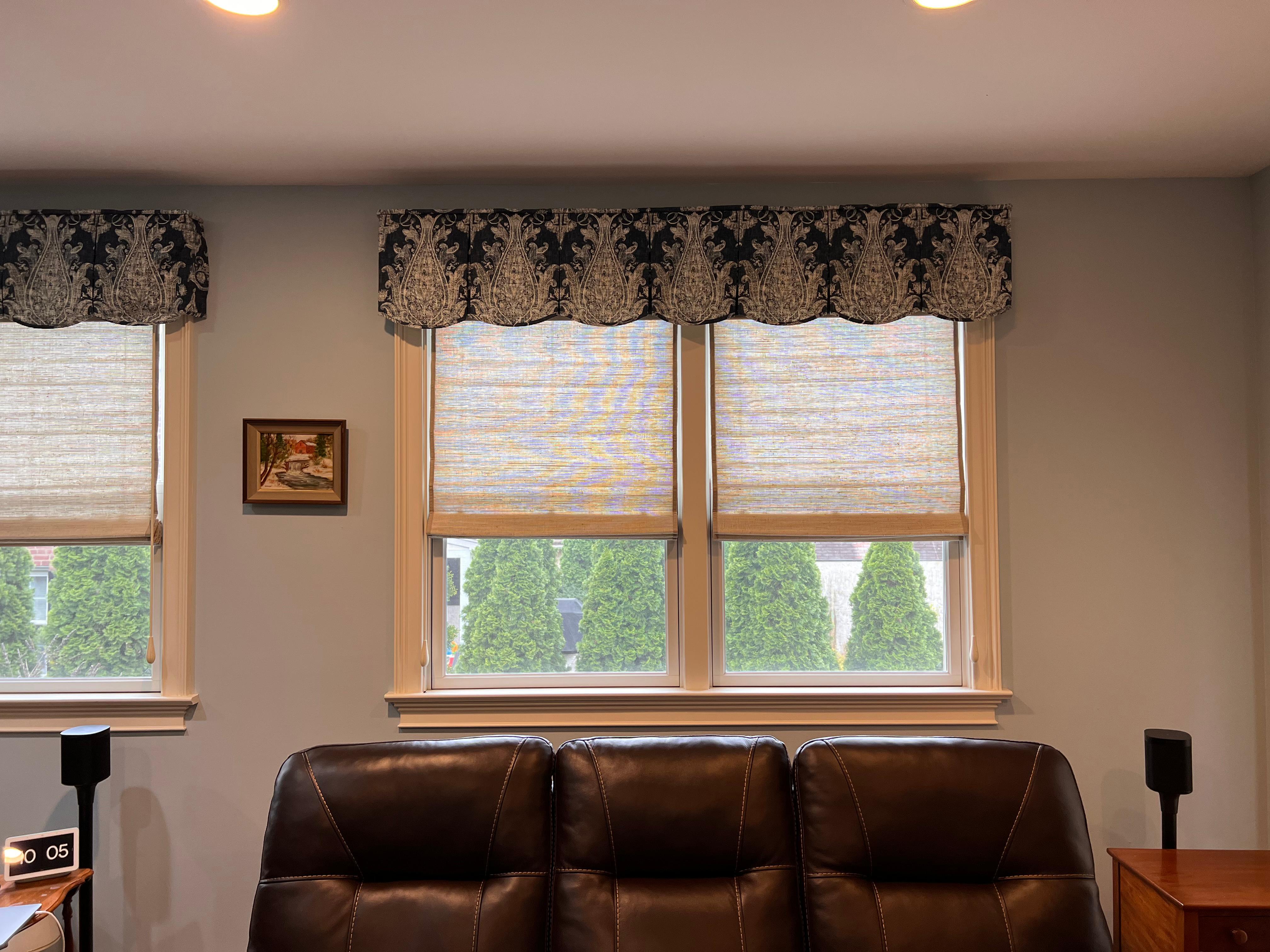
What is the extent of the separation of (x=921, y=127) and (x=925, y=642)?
1.65 m

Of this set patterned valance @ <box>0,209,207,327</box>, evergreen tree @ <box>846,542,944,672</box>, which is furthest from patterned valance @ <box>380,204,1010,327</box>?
evergreen tree @ <box>846,542,944,672</box>

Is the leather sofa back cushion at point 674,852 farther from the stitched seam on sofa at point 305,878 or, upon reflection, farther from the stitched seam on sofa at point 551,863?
the stitched seam on sofa at point 305,878

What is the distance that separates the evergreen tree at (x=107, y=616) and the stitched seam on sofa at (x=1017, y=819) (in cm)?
266

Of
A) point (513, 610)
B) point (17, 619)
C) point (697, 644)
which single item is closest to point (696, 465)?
point (697, 644)

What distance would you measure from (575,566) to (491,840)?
107 centimetres

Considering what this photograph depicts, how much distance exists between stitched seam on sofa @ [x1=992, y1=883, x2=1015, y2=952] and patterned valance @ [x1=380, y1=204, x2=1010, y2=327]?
1.68 metres

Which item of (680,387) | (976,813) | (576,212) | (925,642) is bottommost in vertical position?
(976,813)

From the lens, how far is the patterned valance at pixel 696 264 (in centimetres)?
271

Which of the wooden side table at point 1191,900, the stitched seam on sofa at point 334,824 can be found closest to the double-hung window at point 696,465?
the wooden side table at point 1191,900

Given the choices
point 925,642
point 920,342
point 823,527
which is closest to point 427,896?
point 823,527

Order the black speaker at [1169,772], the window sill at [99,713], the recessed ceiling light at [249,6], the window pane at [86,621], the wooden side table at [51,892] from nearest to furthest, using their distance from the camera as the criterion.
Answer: the recessed ceiling light at [249,6] → the wooden side table at [51,892] → the black speaker at [1169,772] → the window sill at [99,713] → the window pane at [86,621]

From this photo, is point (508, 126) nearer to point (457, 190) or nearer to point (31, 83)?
point (457, 190)

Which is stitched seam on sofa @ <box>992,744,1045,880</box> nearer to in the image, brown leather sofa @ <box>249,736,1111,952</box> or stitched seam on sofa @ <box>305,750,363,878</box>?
brown leather sofa @ <box>249,736,1111,952</box>

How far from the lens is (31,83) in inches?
84.1
